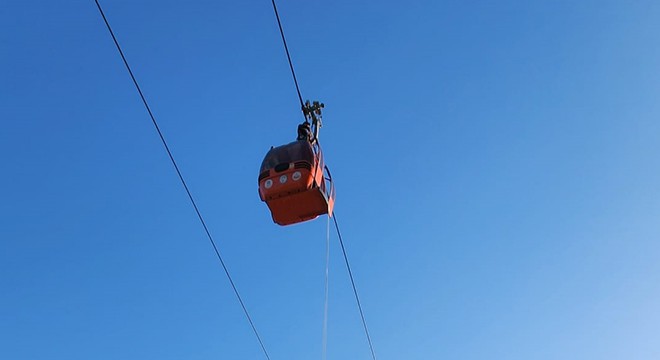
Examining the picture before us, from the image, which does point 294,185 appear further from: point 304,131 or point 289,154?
point 304,131

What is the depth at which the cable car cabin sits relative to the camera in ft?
21.4

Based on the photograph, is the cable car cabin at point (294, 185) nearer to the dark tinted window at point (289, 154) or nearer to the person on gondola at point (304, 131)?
the dark tinted window at point (289, 154)

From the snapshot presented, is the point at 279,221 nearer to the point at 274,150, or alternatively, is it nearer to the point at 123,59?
the point at 274,150

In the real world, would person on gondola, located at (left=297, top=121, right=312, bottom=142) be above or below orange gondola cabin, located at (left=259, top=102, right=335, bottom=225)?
above

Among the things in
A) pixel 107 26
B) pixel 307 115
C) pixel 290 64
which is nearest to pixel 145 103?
pixel 107 26

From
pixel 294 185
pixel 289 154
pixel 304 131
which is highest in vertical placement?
pixel 304 131

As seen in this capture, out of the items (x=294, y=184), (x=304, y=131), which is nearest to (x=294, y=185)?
(x=294, y=184)

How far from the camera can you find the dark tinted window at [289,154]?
22.0 feet

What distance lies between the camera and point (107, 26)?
528cm

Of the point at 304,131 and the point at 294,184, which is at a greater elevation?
the point at 304,131

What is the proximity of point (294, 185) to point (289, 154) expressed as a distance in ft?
1.45

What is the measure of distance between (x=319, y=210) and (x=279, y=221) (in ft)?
1.54

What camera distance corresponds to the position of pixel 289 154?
6.77 m

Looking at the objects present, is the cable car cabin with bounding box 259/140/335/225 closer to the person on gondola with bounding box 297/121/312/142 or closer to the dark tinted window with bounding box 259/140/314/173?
the dark tinted window with bounding box 259/140/314/173
